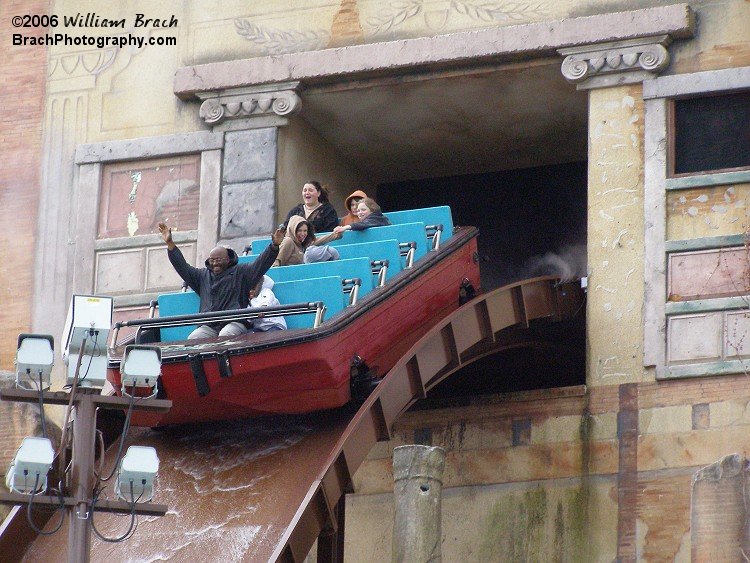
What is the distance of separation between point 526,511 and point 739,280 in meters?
3.37

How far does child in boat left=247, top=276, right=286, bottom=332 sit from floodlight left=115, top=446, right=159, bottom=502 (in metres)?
3.95

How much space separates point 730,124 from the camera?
67.5 ft

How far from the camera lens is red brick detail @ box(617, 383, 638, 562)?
19.0 m

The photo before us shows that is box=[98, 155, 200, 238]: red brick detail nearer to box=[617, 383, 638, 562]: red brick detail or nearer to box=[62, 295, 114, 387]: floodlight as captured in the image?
box=[617, 383, 638, 562]: red brick detail

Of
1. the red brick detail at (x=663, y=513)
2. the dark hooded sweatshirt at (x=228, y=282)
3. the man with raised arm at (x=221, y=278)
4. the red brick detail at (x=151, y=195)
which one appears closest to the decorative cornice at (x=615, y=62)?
the red brick detail at (x=663, y=513)

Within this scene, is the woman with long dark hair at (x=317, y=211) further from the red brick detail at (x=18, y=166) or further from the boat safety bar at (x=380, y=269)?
the red brick detail at (x=18, y=166)

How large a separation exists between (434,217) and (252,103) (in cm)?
385

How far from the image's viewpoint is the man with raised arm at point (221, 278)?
17.1 meters

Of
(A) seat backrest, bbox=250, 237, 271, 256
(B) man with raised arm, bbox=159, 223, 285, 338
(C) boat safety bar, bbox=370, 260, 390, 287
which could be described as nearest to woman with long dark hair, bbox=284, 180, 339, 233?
(A) seat backrest, bbox=250, 237, 271, 256

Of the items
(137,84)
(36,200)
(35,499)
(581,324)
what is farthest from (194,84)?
(35,499)

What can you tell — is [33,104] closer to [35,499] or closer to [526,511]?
[526,511]

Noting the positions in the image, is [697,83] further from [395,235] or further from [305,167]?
[305,167]

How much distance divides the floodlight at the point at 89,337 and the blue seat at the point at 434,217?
638cm

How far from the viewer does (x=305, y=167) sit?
75.8 feet
